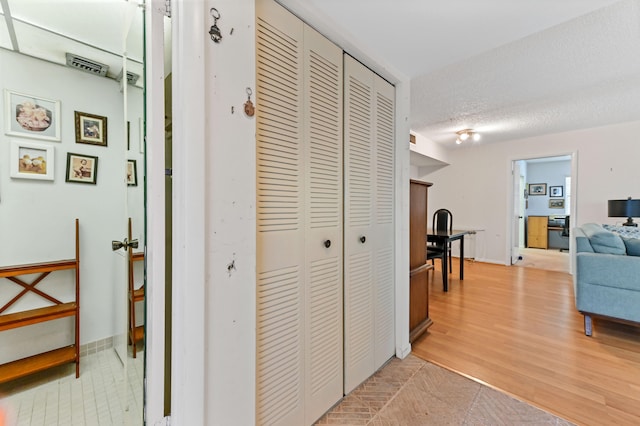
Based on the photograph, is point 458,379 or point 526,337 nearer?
point 458,379

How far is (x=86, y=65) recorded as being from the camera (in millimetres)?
1837

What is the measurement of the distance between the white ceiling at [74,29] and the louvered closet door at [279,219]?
547mm

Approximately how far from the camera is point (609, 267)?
7.07ft

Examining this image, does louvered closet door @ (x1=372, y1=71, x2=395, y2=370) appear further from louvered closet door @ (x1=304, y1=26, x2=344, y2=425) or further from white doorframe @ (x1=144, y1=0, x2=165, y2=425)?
white doorframe @ (x1=144, y1=0, x2=165, y2=425)

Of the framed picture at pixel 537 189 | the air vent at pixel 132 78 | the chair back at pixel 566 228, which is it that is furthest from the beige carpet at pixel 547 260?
the air vent at pixel 132 78

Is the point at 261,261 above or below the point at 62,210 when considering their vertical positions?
below

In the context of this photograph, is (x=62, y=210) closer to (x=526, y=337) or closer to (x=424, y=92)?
(x=424, y=92)

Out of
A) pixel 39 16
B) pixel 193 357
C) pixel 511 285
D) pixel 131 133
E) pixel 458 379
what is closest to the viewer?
pixel 193 357

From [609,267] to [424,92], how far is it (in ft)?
7.39

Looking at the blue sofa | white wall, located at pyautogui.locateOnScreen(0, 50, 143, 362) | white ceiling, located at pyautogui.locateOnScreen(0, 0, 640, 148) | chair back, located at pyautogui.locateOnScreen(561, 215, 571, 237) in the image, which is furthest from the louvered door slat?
chair back, located at pyautogui.locateOnScreen(561, 215, 571, 237)

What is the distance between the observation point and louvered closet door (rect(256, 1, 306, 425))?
108 cm

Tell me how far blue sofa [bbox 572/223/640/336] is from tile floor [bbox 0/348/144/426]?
329cm

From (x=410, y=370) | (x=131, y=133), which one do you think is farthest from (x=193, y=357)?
(x=410, y=370)

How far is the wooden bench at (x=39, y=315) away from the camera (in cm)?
154
